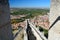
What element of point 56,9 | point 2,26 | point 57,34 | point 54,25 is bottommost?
point 57,34

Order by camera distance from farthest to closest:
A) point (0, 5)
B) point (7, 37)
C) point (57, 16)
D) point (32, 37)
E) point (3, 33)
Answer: point (32, 37), point (57, 16), point (7, 37), point (3, 33), point (0, 5)

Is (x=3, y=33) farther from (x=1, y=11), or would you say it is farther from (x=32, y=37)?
(x=32, y=37)

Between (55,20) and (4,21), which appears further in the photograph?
(55,20)

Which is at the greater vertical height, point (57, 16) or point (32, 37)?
point (57, 16)

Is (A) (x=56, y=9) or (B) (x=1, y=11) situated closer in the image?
(B) (x=1, y=11)

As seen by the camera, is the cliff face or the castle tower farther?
the castle tower

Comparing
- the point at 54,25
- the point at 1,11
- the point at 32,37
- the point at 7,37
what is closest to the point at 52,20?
the point at 54,25

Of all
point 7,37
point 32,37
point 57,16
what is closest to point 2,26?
point 7,37

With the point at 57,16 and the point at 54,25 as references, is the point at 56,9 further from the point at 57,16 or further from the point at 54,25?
the point at 54,25

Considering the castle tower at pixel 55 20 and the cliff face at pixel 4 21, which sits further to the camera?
the castle tower at pixel 55 20

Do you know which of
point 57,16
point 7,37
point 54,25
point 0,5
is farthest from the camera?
point 54,25
